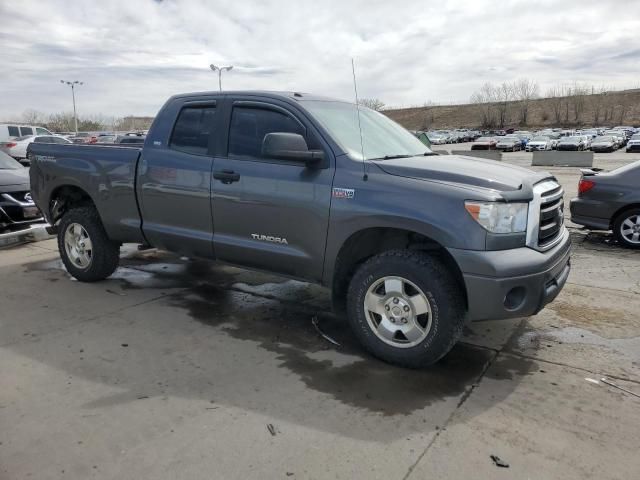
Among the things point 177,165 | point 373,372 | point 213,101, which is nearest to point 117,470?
point 373,372

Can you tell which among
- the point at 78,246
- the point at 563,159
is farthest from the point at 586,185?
the point at 563,159

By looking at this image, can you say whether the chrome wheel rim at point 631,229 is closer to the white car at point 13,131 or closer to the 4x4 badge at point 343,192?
the 4x4 badge at point 343,192

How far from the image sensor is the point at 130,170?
16.9 ft

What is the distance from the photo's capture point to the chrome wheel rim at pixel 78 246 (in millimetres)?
5766

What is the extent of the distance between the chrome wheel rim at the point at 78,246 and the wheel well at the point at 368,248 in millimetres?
3051

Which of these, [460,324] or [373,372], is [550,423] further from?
[373,372]

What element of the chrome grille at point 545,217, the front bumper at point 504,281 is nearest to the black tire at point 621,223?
the chrome grille at point 545,217

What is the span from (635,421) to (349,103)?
136 inches

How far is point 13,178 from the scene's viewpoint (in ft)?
26.3

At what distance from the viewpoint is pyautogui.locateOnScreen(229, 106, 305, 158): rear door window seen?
4320mm

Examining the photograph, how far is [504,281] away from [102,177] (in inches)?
160

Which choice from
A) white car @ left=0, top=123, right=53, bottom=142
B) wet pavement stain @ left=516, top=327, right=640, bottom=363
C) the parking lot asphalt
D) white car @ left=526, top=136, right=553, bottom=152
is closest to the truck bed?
the parking lot asphalt

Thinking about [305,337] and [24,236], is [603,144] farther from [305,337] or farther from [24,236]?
[305,337]

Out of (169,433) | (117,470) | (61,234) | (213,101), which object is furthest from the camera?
(61,234)
